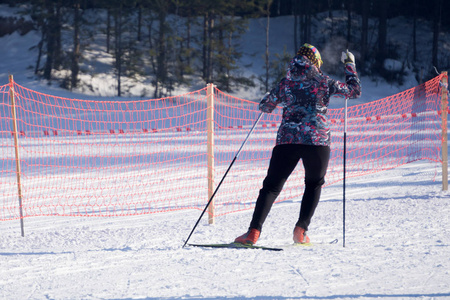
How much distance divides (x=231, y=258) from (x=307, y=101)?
147 cm

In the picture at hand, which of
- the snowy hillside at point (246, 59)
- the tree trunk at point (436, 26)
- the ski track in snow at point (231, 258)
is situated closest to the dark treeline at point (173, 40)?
the tree trunk at point (436, 26)

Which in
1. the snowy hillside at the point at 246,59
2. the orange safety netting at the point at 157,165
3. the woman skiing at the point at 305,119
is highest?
the snowy hillside at the point at 246,59

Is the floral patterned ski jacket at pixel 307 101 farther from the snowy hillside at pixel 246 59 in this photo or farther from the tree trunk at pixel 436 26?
the tree trunk at pixel 436 26

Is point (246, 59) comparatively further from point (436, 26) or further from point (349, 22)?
point (436, 26)

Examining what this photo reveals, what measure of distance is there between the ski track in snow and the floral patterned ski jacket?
1.01 m

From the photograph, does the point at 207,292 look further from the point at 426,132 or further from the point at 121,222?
the point at 426,132

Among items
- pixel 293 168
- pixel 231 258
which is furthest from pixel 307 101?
pixel 231 258

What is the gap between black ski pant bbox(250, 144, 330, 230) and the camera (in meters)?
4.16

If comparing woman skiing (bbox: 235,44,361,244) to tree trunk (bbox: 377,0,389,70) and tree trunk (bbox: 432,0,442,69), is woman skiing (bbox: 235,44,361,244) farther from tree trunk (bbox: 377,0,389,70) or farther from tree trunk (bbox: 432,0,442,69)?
tree trunk (bbox: 432,0,442,69)

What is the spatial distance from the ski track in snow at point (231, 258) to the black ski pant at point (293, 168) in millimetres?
342

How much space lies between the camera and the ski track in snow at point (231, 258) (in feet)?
11.0

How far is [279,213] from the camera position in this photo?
20.3 ft

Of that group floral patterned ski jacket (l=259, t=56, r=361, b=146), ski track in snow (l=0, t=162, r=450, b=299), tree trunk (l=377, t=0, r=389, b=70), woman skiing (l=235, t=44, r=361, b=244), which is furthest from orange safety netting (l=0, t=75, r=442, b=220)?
tree trunk (l=377, t=0, r=389, b=70)

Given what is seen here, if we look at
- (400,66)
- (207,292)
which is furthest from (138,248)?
(400,66)
